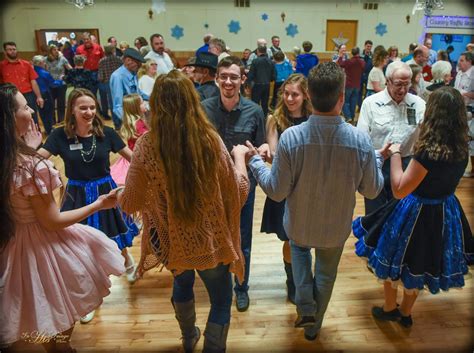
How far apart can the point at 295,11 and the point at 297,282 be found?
432 inches

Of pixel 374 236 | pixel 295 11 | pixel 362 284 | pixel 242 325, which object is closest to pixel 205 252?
pixel 242 325

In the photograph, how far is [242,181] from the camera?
1.67 metres

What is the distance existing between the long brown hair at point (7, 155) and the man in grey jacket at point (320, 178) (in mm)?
1065

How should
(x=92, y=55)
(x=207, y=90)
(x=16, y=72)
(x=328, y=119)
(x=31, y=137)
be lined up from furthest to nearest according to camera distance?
(x=92, y=55)
(x=16, y=72)
(x=207, y=90)
(x=31, y=137)
(x=328, y=119)

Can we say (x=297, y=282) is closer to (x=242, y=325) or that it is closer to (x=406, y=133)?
(x=242, y=325)

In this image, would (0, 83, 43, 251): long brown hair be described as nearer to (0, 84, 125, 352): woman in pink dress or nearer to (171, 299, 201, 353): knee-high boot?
(0, 84, 125, 352): woman in pink dress

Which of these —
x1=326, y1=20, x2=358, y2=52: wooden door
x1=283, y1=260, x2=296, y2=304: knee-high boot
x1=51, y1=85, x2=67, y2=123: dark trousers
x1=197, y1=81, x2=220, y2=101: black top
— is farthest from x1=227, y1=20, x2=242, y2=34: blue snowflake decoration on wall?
x1=283, y1=260, x2=296, y2=304: knee-high boot

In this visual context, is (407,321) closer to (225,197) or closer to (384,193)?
(384,193)

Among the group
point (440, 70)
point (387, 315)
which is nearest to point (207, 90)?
point (387, 315)

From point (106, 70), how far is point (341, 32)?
24.9 feet

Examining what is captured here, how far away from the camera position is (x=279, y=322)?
2.40 meters

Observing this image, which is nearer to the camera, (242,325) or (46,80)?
(242,325)

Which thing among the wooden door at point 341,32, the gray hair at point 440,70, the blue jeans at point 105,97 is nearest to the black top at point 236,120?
the gray hair at point 440,70

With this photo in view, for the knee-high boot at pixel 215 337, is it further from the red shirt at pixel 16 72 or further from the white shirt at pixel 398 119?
the red shirt at pixel 16 72
